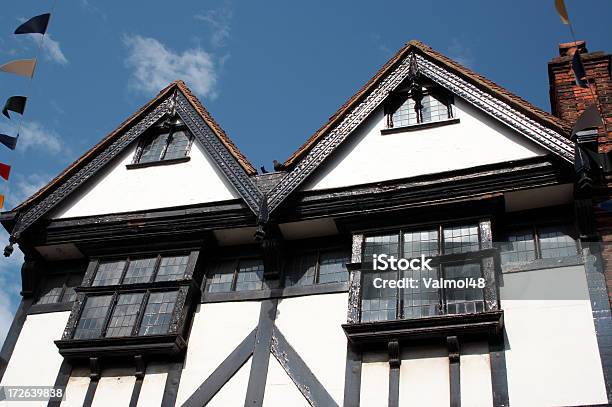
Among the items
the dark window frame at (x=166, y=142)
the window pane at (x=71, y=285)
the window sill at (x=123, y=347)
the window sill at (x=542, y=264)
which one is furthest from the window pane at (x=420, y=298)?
the window pane at (x=71, y=285)

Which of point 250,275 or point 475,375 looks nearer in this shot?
point 475,375

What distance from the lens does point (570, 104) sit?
1302 centimetres

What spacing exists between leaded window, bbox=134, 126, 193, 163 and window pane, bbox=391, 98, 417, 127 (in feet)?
13.9

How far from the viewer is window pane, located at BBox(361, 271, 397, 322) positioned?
431 inches

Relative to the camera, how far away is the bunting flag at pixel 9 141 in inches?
529

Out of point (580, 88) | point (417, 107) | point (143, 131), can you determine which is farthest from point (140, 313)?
point (580, 88)

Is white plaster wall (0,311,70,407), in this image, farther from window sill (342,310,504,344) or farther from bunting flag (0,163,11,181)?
window sill (342,310,504,344)

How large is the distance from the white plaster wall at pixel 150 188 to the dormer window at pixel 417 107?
3330 mm

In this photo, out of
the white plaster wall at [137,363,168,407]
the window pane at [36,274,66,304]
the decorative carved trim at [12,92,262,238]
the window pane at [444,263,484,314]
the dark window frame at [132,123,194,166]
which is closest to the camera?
the window pane at [444,263,484,314]

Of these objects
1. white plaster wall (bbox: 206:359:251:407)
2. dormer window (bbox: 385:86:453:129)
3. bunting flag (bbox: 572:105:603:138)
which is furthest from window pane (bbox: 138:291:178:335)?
bunting flag (bbox: 572:105:603:138)

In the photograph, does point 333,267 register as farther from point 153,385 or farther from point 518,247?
point 153,385

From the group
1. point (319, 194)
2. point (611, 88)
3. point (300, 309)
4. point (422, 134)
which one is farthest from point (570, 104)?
point (300, 309)

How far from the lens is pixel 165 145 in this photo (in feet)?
48.9

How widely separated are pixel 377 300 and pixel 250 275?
2.70 metres
